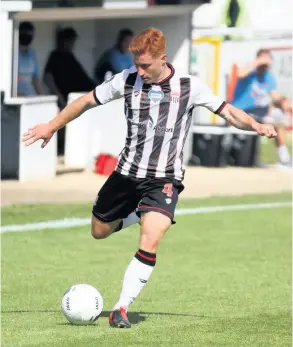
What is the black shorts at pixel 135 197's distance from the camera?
8.40 metres

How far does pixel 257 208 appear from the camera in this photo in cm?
1612

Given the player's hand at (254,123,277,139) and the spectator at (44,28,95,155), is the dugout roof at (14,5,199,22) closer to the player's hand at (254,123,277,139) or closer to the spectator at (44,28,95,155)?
the spectator at (44,28,95,155)

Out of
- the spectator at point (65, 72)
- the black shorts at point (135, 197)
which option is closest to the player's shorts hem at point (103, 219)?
the black shorts at point (135, 197)

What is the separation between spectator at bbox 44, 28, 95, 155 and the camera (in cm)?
2003

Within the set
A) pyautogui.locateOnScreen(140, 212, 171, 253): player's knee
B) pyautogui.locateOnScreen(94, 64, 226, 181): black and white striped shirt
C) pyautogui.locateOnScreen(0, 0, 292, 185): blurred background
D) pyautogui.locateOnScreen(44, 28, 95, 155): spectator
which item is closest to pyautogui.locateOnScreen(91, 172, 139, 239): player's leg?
pyautogui.locateOnScreen(94, 64, 226, 181): black and white striped shirt

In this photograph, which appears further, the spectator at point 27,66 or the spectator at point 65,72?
the spectator at point 65,72

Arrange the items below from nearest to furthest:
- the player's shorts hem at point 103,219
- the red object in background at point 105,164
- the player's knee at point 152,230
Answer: the player's knee at point 152,230 → the player's shorts hem at point 103,219 → the red object in background at point 105,164

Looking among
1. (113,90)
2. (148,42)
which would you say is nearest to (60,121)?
(113,90)

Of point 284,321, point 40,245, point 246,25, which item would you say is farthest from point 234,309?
point 246,25

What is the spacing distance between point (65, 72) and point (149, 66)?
12.2m

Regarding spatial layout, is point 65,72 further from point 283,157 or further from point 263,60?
point 283,157

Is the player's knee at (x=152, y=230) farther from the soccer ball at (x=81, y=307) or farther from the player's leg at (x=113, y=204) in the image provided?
the soccer ball at (x=81, y=307)

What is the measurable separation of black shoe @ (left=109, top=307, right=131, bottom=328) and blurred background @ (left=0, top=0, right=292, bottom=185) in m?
9.46

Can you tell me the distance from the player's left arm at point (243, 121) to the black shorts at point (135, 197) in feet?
2.03
